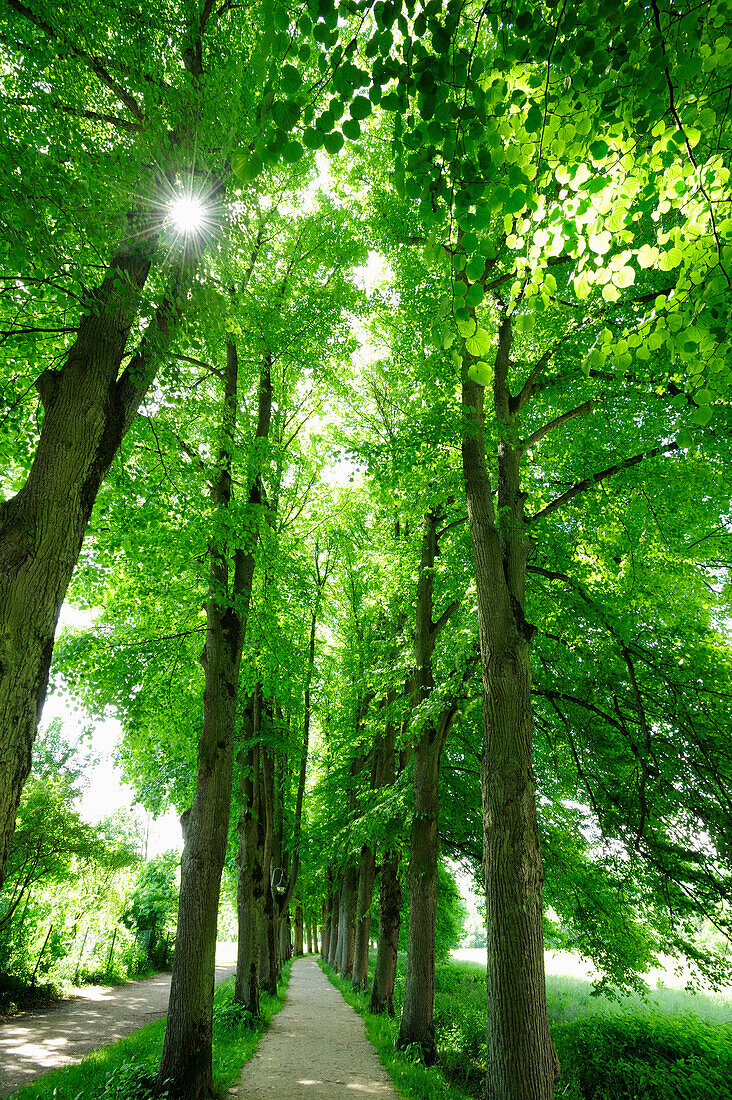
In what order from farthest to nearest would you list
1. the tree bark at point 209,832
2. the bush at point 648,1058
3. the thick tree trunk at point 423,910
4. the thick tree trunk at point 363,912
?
the thick tree trunk at point 363,912
the thick tree trunk at point 423,910
the bush at point 648,1058
the tree bark at point 209,832

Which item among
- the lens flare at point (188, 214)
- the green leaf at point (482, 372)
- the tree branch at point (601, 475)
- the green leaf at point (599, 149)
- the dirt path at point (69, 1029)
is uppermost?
the lens flare at point (188, 214)

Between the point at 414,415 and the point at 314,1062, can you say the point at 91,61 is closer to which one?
the point at 414,415

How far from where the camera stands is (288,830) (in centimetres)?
1708

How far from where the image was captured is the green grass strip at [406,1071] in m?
6.52

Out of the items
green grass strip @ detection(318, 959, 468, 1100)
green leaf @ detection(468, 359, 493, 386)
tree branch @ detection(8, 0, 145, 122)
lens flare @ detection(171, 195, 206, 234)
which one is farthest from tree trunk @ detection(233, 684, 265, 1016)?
green leaf @ detection(468, 359, 493, 386)

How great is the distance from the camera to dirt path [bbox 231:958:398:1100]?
6.50 metres

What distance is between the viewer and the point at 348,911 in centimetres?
1928

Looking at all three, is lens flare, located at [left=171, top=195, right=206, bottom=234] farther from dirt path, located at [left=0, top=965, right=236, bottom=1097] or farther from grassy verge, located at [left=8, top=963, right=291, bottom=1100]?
dirt path, located at [left=0, top=965, right=236, bottom=1097]

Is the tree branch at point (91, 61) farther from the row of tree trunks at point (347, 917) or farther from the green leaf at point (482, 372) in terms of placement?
the row of tree trunks at point (347, 917)

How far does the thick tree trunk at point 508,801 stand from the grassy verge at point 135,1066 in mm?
4151

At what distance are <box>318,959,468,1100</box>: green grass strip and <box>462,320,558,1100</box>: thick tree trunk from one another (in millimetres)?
3497

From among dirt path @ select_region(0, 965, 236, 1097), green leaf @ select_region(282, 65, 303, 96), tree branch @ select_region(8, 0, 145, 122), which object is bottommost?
dirt path @ select_region(0, 965, 236, 1097)

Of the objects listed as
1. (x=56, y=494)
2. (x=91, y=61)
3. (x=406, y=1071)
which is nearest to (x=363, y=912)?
(x=406, y=1071)

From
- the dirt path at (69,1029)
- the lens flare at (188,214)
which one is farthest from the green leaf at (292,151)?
the dirt path at (69,1029)
